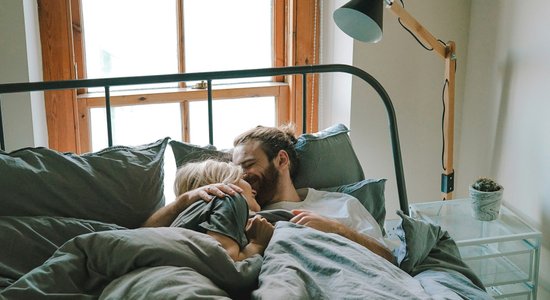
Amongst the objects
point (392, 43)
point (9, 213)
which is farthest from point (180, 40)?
point (9, 213)

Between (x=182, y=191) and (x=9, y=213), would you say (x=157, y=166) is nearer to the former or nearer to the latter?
(x=182, y=191)

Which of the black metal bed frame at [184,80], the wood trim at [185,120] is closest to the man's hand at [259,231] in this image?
the black metal bed frame at [184,80]

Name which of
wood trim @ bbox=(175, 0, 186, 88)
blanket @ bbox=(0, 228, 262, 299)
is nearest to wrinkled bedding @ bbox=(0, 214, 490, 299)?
blanket @ bbox=(0, 228, 262, 299)

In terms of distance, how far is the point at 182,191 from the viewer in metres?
1.68

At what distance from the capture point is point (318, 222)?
5.19ft

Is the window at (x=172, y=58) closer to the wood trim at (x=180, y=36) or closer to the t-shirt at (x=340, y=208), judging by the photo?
the wood trim at (x=180, y=36)

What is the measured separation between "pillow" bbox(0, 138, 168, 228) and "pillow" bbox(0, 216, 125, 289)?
0.05 metres

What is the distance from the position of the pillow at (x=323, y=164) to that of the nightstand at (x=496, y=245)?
0.47 meters

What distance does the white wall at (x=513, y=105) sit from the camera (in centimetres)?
225

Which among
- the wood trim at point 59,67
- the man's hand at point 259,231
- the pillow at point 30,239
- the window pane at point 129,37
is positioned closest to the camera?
the pillow at point 30,239

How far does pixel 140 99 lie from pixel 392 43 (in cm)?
108

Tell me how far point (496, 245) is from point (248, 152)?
1.14m

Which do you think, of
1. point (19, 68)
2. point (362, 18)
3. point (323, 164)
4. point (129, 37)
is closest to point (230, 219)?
point (323, 164)

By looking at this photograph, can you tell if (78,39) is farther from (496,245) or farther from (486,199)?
(496,245)
